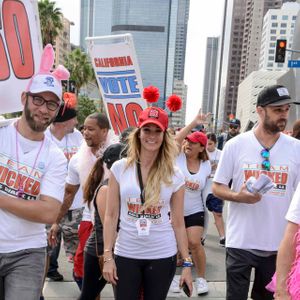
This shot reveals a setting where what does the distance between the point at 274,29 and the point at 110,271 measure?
157 metres

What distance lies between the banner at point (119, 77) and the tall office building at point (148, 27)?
218 ft

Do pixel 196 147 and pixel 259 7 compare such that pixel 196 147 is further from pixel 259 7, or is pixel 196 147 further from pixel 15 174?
pixel 259 7

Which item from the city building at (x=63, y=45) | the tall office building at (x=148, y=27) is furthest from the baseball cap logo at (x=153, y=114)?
the city building at (x=63, y=45)

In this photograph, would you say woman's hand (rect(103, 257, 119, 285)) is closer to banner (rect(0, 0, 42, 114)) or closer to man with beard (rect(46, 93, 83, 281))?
banner (rect(0, 0, 42, 114))

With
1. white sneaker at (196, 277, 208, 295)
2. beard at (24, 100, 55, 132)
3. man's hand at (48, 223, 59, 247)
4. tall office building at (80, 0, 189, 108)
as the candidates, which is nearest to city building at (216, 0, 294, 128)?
tall office building at (80, 0, 189, 108)

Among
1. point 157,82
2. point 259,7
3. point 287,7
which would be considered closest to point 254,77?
point 157,82

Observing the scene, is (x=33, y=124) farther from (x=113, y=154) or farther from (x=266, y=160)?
(x=266, y=160)

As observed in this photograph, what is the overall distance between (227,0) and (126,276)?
630ft

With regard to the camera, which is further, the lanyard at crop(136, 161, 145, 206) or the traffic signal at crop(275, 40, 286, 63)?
the traffic signal at crop(275, 40, 286, 63)

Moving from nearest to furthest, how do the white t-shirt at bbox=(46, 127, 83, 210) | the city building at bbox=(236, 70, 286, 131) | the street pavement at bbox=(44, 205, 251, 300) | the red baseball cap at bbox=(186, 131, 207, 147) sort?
1. the street pavement at bbox=(44, 205, 251, 300)
2. the white t-shirt at bbox=(46, 127, 83, 210)
3. the red baseball cap at bbox=(186, 131, 207, 147)
4. the city building at bbox=(236, 70, 286, 131)

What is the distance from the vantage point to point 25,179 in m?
2.53

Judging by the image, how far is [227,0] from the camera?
18050 cm

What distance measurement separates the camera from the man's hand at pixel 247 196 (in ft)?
9.45

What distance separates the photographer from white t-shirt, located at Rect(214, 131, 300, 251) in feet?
9.98
